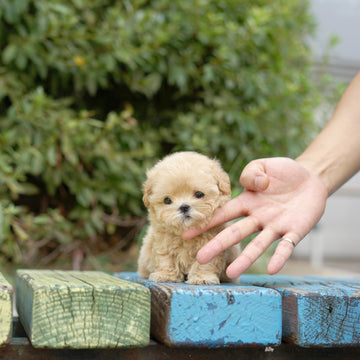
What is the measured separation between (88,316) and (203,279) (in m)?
0.53

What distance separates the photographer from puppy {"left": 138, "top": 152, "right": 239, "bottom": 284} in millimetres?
1796

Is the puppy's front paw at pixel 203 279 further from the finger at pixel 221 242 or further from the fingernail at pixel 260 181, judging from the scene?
the fingernail at pixel 260 181

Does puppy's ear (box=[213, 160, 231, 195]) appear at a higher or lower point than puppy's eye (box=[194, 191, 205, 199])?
higher

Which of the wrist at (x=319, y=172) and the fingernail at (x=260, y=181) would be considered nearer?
the fingernail at (x=260, y=181)

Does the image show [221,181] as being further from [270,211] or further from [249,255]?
[249,255]

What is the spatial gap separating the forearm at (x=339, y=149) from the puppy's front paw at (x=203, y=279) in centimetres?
68

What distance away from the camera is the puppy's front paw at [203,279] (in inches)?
68.2

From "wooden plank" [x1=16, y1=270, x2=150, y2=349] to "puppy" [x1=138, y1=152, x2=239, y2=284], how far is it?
39 cm

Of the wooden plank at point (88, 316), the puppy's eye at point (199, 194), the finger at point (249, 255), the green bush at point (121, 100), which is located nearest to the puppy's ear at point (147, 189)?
the puppy's eye at point (199, 194)

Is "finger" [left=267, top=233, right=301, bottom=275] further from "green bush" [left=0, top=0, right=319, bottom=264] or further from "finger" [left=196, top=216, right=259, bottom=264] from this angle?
"green bush" [left=0, top=0, right=319, bottom=264]

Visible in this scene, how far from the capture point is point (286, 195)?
1967 millimetres

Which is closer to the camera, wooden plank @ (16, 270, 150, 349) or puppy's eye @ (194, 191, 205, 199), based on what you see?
wooden plank @ (16, 270, 150, 349)

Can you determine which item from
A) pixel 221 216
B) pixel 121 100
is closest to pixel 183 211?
pixel 221 216

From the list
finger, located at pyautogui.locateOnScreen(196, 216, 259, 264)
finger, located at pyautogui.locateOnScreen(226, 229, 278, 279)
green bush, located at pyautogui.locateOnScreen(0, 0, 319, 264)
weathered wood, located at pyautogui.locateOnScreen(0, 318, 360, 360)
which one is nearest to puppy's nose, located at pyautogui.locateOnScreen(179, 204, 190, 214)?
finger, located at pyautogui.locateOnScreen(196, 216, 259, 264)
